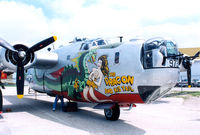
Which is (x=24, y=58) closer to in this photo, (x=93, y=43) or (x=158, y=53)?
(x=93, y=43)

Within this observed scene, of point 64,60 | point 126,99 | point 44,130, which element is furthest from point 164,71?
point 64,60

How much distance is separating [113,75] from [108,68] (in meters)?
0.46

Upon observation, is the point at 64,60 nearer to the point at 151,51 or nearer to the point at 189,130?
the point at 151,51

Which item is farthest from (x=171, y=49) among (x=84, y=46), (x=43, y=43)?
A: (x=43, y=43)

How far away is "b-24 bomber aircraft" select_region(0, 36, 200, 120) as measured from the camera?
8031 millimetres

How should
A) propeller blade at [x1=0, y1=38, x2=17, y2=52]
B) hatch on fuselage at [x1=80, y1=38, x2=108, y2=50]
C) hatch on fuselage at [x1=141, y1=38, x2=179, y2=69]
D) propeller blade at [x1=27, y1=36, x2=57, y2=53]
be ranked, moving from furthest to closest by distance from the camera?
1. propeller blade at [x1=27, y1=36, x2=57, y2=53]
2. hatch on fuselage at [x1=80, y1=38, x2=108, y2=50]
3. propeller blade at [x1=0, y1=38, x2=17, y2=52]
4. hatch on fuselage at [x1=141, y1=38, x2=179, y2=69]

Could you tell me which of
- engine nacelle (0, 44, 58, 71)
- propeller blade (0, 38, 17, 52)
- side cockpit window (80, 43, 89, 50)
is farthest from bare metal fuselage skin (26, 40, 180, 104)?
propeller blade (0, 38, 17, 52)

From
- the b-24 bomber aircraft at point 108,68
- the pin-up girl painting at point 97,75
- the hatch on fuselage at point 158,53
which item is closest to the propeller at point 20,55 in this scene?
the b-24 bomber aircraft at point 108,68

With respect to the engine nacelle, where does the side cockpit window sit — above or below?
above

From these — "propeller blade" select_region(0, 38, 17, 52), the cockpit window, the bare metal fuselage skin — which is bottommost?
the bare metal fuselage skin

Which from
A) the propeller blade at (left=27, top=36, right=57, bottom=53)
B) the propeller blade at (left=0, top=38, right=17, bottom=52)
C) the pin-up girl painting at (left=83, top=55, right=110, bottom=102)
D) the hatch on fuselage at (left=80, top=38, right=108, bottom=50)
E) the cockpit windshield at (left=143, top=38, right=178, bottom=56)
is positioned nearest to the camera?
the cockpit windshield at (left=143, top=38, right=178, bottom=56)

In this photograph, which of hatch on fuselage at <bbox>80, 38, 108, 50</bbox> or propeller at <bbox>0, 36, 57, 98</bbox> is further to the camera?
hatch on fuselage at <bbox>80, 38, 108, 50</bbox>

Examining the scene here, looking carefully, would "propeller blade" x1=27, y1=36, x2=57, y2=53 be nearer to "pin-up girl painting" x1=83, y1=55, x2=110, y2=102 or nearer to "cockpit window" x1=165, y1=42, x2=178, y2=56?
"pin-up girl painting" x1=83, y1=55, x2=110, y2=102

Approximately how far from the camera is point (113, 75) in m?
9.25
